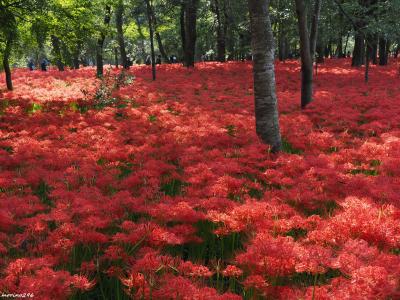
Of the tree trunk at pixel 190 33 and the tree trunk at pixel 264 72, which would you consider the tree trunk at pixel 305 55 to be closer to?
the tree trunk at pixel 264 72

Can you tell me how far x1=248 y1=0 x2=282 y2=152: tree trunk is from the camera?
25.2 ft

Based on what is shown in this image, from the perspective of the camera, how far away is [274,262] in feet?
11.4

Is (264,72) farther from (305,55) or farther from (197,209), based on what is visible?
(305,55)

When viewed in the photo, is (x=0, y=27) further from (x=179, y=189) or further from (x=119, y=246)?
(x=119, y=246)

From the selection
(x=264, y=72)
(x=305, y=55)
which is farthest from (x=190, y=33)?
(x=264, y=72)

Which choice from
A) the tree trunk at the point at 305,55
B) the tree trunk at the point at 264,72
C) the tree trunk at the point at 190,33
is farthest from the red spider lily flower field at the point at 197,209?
the tree trunk at the point at 190,33

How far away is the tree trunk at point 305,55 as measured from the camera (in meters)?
13.1

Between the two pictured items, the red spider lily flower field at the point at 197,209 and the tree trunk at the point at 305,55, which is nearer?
the red spider lily flower field at the point at 197,209

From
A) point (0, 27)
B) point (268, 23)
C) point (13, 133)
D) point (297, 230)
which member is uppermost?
point (0, 27)

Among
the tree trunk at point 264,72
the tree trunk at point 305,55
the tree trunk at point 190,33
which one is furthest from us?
the tree trunk at point 190,33

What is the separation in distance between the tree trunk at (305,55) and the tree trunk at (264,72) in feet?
19.5

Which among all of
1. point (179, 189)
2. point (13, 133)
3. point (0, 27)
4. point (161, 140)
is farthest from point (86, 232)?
point (0, 27)

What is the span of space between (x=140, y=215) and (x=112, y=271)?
1.74m

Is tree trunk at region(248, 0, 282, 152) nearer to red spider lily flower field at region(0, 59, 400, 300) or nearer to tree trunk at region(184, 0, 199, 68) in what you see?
red spider lily flower field at region(0, 59, 400, 300)
